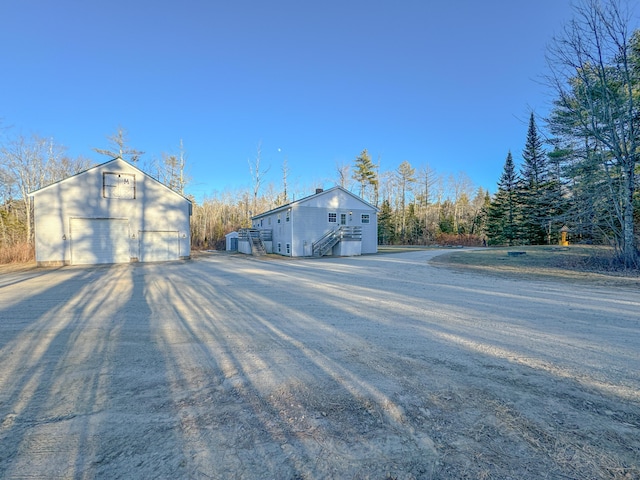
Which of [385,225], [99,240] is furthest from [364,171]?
[99,240]

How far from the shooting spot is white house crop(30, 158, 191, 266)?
17.3m

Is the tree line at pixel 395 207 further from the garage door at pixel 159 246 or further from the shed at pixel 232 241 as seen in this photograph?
the garage door at pixel 159 246

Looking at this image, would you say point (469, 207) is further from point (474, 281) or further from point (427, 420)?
point (427, 420)

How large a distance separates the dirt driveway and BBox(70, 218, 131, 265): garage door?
48.6 feet

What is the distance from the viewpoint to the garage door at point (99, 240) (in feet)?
58.6

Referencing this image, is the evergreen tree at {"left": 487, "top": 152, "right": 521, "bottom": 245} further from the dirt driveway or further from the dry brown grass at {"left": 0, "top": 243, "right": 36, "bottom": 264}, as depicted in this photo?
the dry brown grass at {"left": 0, "top": 243, "right": 36, "bottom": 264}

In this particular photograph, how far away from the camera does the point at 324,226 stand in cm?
2450

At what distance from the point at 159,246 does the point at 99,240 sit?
3.21 metres

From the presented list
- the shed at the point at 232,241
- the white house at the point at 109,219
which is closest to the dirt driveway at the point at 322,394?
the white house at the point at 109,219

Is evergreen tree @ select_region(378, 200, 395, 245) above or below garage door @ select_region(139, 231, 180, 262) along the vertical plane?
above

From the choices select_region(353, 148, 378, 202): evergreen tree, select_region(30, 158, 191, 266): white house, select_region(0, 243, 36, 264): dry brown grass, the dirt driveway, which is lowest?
the dirt driveway

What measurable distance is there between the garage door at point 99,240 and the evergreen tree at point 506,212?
125 feet

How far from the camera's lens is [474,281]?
377 inches

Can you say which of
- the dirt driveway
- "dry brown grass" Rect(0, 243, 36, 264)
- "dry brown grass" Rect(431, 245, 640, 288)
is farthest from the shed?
the dirt driveway
